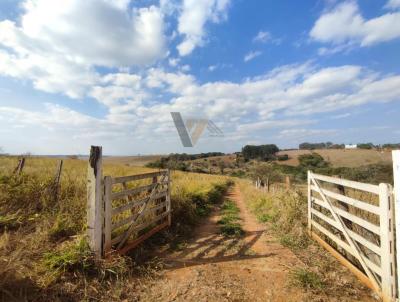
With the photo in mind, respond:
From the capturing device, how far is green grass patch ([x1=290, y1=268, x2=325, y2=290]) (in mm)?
3597

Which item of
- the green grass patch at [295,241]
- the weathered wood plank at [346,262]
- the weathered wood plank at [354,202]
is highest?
the weathered wood plank at [354,202]

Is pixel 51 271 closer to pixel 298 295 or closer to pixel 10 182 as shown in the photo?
pixel 298 295

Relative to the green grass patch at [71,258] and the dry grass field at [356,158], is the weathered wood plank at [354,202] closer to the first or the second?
the green grass patch at [71,258]

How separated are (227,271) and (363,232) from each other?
2.33 m

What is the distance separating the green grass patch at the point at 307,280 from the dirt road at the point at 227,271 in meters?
0.13

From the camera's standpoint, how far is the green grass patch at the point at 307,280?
→ 11.8 feet

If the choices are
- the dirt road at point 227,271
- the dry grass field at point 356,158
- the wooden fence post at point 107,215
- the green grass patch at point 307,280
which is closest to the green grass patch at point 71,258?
the wooden fence post at point 107,215

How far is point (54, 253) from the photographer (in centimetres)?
370

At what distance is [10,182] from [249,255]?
6129 mm

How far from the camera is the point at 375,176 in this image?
2170 cm

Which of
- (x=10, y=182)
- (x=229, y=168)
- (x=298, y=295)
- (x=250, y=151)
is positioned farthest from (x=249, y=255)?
(x=250, y=151)

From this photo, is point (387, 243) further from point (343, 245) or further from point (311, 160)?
point (311, 160)

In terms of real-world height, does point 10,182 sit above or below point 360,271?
above
